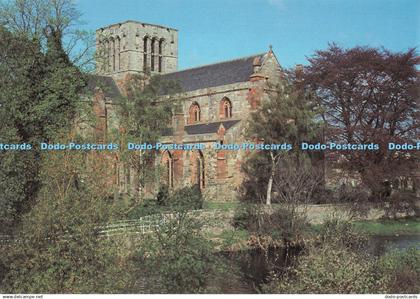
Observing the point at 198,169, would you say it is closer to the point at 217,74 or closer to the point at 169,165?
the point at 169,165

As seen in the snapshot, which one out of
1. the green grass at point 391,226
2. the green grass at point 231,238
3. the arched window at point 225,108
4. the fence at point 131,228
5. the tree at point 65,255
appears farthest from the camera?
the arched window at point 225,108

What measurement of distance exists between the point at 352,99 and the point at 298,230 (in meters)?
8.32

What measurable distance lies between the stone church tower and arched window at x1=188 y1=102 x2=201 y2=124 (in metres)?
7.56

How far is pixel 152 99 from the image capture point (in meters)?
28.7

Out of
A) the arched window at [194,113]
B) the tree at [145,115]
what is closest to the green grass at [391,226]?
the tree at [145,115]

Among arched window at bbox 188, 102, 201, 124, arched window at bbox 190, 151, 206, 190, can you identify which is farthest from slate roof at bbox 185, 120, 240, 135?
arched window at bbox 190, 151, 206, 190

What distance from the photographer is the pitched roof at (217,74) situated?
117 feet

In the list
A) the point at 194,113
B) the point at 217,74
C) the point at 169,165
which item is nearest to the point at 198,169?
the point at 169,165

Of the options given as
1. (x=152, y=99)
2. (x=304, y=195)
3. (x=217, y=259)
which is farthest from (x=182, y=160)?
(x=217, y=259)

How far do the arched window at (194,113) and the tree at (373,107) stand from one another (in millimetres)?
12536

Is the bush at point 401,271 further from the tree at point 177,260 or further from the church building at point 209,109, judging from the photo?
the church building at point 209,109

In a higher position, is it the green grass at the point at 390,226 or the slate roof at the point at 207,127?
the slate roof at the point at 207,127

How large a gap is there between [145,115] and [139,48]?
18654mm

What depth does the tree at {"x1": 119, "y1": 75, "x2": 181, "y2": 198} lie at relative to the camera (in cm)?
2577
